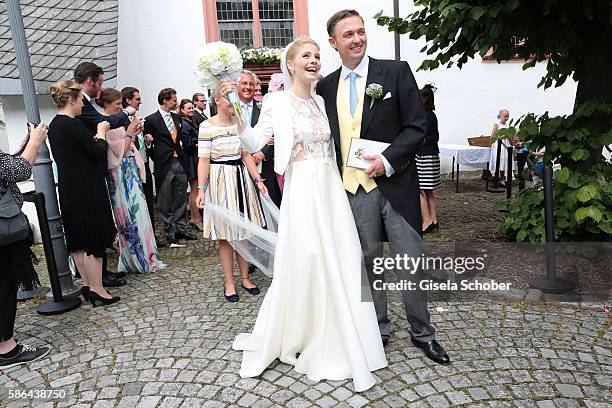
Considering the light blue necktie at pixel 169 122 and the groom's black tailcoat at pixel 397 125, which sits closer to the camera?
the groom's black tailcoat at pixel 397 125

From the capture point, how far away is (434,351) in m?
3.29

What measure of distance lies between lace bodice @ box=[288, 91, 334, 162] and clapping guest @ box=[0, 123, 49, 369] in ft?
6.66

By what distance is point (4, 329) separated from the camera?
3.60 metres

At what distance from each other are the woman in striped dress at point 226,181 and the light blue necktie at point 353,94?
5.02 ft

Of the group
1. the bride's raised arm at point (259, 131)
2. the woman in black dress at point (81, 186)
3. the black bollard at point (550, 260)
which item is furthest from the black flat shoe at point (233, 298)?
the black bollard at point (550, 260)

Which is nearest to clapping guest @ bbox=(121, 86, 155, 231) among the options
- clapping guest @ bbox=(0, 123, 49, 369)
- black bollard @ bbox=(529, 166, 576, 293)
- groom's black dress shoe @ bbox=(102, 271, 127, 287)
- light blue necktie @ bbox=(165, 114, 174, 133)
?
light blue necktie @ bbox=(165, 114, 174, 133)

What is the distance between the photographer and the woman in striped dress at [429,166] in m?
6.47

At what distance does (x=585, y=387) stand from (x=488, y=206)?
5680 millimetres

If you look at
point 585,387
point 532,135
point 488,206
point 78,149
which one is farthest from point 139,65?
point 585,387

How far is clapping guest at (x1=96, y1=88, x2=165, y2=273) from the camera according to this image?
518cm

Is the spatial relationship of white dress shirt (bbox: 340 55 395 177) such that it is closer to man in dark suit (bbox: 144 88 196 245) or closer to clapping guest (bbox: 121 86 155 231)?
clapping guest (bbox: 121 86 155 231)

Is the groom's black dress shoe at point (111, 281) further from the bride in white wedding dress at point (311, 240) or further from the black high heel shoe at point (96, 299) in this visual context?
the bride in white wedding dress at point (311, 240)

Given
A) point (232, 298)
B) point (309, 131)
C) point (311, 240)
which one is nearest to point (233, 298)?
point (232, 298)

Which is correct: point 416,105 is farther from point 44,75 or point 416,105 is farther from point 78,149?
point 44,75
